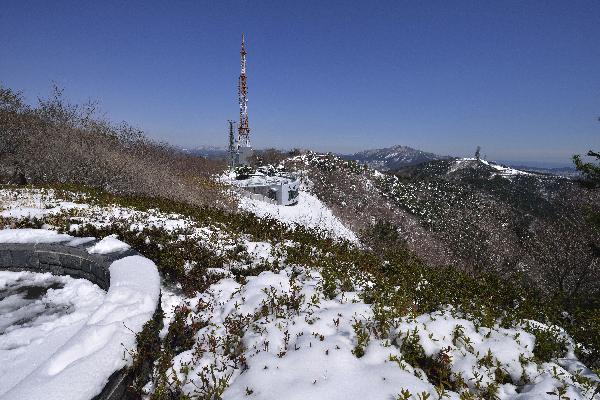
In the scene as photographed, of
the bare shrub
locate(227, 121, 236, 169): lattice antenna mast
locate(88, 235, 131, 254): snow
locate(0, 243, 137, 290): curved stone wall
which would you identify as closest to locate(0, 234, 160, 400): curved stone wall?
locate(0, 243, 137, 290): curved stone wall

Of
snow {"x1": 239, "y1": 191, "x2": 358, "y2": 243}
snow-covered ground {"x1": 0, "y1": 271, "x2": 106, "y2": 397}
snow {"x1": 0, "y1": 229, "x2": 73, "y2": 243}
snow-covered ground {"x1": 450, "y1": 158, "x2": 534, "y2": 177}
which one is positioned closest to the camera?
snow-covered ground {"x1": 0, "y1": 271, "x2": 106, "y2": 397}

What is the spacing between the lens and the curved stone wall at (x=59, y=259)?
6246 millimetres

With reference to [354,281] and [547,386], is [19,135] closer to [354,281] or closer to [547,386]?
[354,281]

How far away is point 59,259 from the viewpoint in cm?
666

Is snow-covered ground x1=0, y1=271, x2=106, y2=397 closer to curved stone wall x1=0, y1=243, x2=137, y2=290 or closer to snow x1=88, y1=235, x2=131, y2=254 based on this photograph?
curved stone wall x1=0, y1=243, x2=137, y2=290

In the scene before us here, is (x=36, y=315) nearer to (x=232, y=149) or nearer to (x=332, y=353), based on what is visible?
(x=332, y=353)

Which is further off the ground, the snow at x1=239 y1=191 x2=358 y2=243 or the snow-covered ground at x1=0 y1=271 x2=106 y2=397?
the snow-covered ground at x1=0 y1=271 x2=106 y2=397

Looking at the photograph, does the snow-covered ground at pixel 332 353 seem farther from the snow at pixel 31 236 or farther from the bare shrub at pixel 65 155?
the bare shrub at pixel 65 155

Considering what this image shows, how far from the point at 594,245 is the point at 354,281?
19.0 metres

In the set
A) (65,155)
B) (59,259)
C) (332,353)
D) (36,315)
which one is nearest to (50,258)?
(59,259)

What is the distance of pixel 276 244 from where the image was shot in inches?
336

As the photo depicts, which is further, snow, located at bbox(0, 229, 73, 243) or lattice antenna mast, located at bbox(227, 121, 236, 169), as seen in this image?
lattice antenna mast, located at bbox(227, 121, 236, 169)

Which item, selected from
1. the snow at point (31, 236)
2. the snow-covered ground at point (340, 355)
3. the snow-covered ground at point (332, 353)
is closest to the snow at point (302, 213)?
the snow at point (31, 236)

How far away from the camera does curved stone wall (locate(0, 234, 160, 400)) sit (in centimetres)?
625
